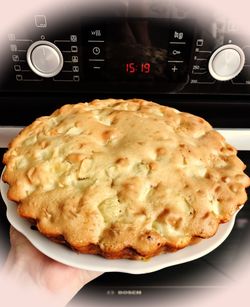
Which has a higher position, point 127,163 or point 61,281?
Result: point 127,163

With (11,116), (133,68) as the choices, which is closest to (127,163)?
(133,68)

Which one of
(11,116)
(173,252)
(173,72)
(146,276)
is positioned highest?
(173,72)

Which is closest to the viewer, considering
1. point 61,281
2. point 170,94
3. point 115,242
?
point 115,242

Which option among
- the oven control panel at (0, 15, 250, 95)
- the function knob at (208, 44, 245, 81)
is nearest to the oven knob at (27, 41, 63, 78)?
the oven control panel at (0, 15, 250, 95)

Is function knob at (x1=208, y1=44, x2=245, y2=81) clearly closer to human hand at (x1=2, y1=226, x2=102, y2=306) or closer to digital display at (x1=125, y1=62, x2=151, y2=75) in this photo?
digital display at (x1=125, y1=62, x2=151, y2=75)

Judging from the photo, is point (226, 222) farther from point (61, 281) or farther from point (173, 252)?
point (61, 281)

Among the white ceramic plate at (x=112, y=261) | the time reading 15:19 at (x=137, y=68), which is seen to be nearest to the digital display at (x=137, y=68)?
the time reading 15:19 at (x=137, y=68)

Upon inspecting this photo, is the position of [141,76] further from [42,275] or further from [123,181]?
[42,275]
